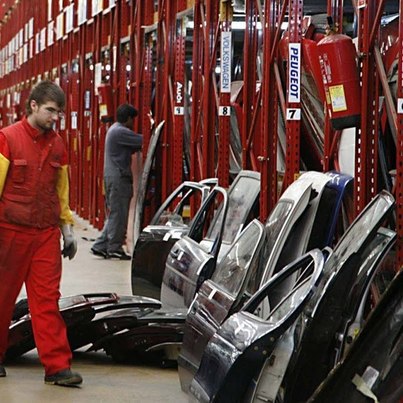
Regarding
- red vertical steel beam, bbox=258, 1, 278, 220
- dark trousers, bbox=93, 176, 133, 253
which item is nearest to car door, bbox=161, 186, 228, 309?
red vertical steel beam, bbox=258, 1, 278, 220

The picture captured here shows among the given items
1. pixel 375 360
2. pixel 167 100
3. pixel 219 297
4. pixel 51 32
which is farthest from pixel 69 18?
pixel 375 360

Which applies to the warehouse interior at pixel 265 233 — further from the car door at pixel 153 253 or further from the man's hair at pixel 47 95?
the man's hair at pixel 47 95

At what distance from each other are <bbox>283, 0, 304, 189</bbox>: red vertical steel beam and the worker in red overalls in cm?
186

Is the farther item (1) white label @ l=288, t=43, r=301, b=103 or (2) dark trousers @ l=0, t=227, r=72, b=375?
(1) white label @ l=288, t=43, r=301, b=103

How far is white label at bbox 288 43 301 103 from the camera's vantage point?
8.15 meters

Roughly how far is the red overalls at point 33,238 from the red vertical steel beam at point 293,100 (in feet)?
6.25

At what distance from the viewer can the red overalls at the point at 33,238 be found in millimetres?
7055

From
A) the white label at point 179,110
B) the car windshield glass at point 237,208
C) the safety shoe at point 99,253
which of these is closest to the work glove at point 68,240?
the car windshield glass at point 237,208

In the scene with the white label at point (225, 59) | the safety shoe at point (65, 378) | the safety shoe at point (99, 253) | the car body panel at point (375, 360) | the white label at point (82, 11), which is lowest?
the safety shoe at point (99, 253)

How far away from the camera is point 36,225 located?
7086mm

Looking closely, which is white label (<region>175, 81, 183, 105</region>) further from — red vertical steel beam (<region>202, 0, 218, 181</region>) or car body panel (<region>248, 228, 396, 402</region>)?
car body panel (<region>248, 228, 396, 402</region>)

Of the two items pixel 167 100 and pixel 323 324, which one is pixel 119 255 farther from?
pixel 323 324

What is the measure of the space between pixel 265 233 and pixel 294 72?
1965 millimetres

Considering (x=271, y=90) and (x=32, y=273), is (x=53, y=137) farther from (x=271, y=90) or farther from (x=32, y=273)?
(x=271, y=90)
